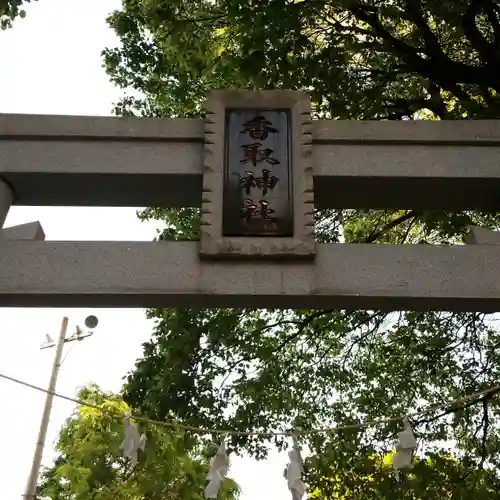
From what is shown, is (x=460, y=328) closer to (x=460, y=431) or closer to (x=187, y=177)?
(x=460, y=431)

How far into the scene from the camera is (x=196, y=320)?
5.73 m

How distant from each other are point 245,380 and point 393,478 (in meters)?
1.69

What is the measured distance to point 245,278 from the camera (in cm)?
314

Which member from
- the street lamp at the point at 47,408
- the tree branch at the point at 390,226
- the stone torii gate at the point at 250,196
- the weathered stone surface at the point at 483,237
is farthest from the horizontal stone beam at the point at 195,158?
the street lamp at the point at 47,408

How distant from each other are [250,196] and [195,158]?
456 millimetres

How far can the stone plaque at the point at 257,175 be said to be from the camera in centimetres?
333

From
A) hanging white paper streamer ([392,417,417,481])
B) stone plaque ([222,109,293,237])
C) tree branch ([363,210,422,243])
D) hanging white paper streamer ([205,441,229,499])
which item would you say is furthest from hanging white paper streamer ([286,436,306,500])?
tree branch ([363,210,422,243])

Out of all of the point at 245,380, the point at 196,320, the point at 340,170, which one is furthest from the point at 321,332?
the point at 340,170

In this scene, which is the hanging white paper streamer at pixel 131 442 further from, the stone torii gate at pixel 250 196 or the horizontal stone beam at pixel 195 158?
the horizontal stone beam at pixel 195 158

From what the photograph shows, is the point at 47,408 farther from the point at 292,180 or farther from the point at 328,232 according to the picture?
the point at 292,180

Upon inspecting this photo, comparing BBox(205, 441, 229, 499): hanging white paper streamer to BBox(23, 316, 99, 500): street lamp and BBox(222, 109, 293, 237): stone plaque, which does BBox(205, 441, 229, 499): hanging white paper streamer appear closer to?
BBox(222, 109, 293, 237): stone plaque

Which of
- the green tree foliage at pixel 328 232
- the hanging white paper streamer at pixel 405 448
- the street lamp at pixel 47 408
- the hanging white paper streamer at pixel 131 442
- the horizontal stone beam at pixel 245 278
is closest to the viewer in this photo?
the horizontal stone beam at pixel 245 278

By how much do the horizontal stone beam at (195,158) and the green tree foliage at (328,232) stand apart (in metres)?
1.54

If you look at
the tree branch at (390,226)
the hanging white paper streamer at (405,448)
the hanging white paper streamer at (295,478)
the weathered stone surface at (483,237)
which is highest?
the tree branch at (390,226)
